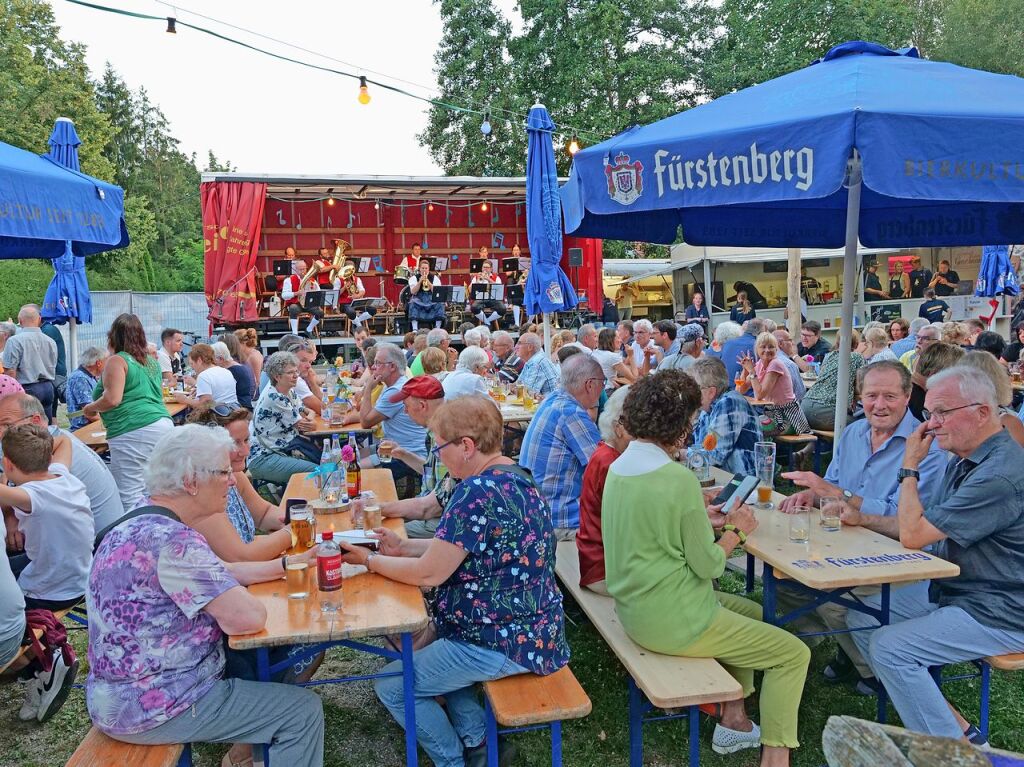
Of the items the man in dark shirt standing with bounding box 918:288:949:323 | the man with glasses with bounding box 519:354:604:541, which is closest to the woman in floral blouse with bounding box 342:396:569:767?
the man with glasses with bounding box 519:354:604:541

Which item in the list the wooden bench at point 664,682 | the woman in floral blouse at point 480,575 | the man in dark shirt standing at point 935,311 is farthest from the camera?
the man in dark shirt standing at point 935,311

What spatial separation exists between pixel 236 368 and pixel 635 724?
239 inches

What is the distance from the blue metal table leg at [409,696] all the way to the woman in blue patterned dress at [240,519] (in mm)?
795

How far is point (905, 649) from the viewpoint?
274 cm

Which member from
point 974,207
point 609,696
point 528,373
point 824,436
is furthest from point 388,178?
point 609,696

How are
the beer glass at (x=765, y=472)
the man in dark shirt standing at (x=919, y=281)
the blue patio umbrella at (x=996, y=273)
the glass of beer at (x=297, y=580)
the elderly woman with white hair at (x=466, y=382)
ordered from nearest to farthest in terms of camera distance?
1. the glass of beer at (x=297, y=580)
2. the beer glass at (x=765, y=472)
3. the elderly woman with white hair at (x=466, y=382)
4. the blue patio umbrella at (x=996, y=273)
5. the man in dark shirt standing at (x=919, y=281)

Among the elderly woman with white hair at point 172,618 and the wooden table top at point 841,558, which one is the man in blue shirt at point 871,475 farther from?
the elderly woman with white hair at point 172,618

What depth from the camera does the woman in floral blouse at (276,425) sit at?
18.7 feet

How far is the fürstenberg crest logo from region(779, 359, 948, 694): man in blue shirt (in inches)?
53.1

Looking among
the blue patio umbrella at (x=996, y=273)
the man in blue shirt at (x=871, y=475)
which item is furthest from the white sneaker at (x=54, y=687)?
Answer: the blue patio umbrella at (x=996, y=273)

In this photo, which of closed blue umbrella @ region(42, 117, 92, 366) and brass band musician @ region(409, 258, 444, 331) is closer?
closed blue umbrella @ region(42, 117, 92, 366)

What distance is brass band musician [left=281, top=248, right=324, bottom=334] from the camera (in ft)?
51.9

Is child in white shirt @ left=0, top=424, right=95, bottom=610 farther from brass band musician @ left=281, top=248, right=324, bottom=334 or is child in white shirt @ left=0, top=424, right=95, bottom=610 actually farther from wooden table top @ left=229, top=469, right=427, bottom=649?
brass band musician @ left=281, top=248, right=324, bottom=334

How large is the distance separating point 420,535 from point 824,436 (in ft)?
13.6
